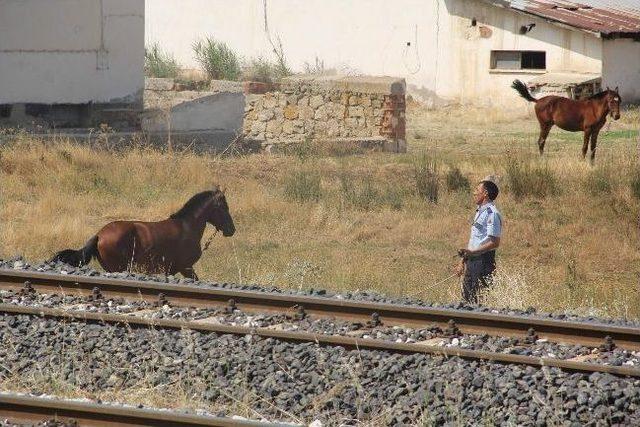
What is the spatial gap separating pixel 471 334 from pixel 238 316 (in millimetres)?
1739

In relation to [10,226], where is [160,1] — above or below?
above

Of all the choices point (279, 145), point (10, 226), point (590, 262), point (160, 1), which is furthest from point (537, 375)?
point (160, 1)

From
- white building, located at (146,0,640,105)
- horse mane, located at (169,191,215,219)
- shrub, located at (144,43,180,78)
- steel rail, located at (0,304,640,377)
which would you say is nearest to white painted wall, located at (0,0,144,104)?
horse mane, located at (169,191,215,219)

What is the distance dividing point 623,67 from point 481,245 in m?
24.3

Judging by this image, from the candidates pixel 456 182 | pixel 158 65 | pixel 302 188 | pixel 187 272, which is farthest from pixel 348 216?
pixel 158 65

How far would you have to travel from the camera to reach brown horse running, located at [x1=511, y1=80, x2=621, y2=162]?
23.3 meters

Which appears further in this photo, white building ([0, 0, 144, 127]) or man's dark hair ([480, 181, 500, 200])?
white building ([0, 0, 144, 127])

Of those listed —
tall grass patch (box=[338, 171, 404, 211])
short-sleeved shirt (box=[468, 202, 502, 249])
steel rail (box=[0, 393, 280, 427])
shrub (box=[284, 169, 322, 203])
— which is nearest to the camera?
steel rail (box=[0, 393, 280, 427])

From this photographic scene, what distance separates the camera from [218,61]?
3500 centimetres

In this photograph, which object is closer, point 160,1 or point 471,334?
point 471,334

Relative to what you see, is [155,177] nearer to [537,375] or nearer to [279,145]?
[279,145]

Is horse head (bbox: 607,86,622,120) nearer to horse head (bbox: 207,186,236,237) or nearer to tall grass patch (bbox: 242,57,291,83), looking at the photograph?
tall grass patch (bbox: 242,57,291,83)

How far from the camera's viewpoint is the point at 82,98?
22.0 metres

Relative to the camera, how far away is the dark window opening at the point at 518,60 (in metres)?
34.7
